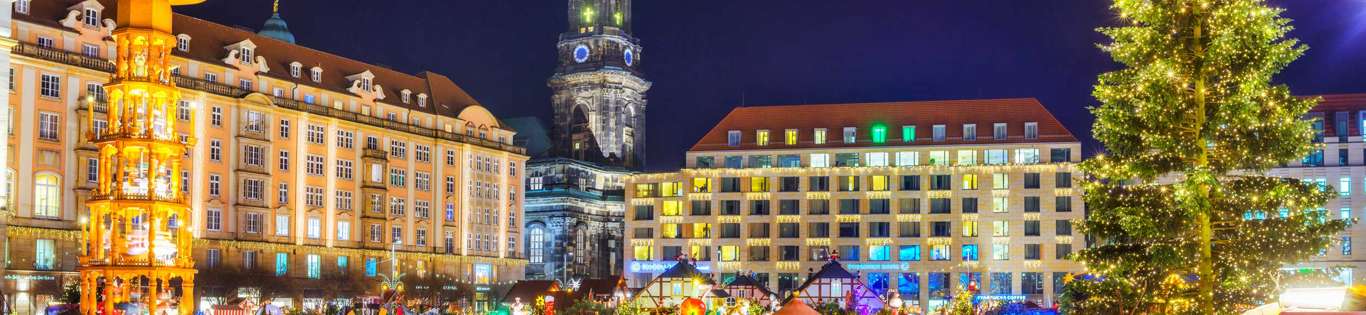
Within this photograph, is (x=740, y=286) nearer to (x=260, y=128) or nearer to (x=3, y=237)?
(x=260, y=128)

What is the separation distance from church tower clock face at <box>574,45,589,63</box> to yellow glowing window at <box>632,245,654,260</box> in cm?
3547

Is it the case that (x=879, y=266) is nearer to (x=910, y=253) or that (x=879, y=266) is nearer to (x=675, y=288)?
(x=910, y=253)

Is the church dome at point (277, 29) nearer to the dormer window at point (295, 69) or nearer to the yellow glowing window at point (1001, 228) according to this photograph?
the dormer window at point (295, 69)

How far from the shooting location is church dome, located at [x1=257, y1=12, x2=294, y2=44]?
126m

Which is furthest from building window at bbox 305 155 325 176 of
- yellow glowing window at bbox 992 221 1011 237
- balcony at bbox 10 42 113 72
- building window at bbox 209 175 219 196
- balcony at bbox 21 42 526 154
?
yellow glowing window at bbox 992 221 1011 237

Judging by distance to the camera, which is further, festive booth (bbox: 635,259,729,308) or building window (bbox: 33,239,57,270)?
festive booth (bbox: 635,259,729,308)

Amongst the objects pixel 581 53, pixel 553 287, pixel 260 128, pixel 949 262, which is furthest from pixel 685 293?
pixel 581 53

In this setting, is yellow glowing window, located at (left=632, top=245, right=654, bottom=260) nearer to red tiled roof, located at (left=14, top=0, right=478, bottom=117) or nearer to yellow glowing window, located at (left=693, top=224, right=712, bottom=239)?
yellow glowing window, located at (left=693, top=224, right=712, bottom=239)

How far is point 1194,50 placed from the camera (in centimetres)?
3275

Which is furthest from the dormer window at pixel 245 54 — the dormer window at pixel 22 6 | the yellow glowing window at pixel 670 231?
the yellow glowing window at pixel 670 231

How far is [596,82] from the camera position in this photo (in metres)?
155

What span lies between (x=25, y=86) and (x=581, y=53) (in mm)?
83005

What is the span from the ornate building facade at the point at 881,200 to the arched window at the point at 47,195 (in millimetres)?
50606

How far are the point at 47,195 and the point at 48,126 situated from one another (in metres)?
3.44
